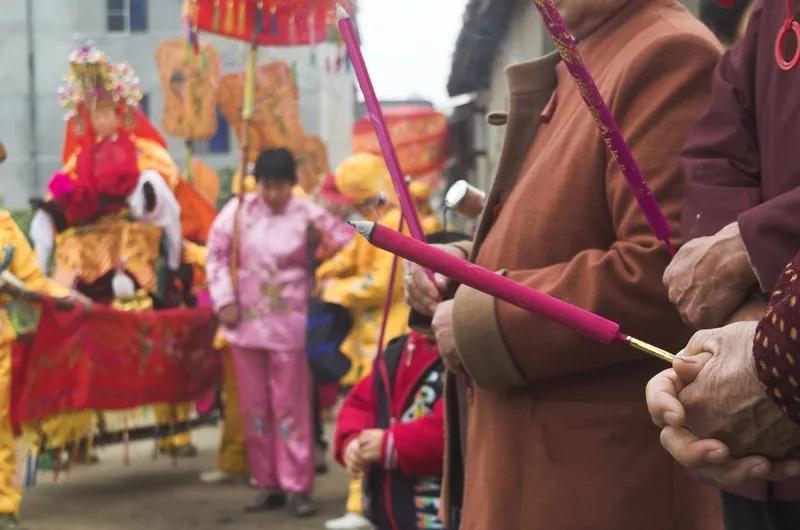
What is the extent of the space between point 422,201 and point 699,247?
5.69 meters

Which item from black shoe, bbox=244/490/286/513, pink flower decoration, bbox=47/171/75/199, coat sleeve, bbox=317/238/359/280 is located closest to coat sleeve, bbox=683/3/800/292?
black shoe, bbox=244/490/286/513

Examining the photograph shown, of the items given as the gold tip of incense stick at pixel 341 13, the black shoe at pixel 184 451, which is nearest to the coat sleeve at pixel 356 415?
the gold tip of incense stick at pixel 341 13

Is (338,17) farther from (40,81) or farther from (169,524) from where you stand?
(40,81)

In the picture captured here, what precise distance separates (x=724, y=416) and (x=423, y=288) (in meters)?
1.11

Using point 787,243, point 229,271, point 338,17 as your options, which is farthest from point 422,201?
point 787,243

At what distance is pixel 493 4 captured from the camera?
4559 mm

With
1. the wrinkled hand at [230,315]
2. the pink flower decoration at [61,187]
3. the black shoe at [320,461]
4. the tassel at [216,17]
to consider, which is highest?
the tassel at [216,17]

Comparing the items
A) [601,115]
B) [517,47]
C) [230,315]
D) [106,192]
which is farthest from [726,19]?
[106,192]

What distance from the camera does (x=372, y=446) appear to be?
3168mm

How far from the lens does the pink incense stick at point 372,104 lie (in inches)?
79.4

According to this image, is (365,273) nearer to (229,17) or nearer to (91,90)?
(229,17)

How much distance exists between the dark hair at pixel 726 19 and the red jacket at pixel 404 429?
107 cm

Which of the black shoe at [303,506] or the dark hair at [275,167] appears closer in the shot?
the black shoe at [303,506]

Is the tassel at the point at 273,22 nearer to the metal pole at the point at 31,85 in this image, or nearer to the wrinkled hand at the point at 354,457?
the metal pole at the point at 31,85
